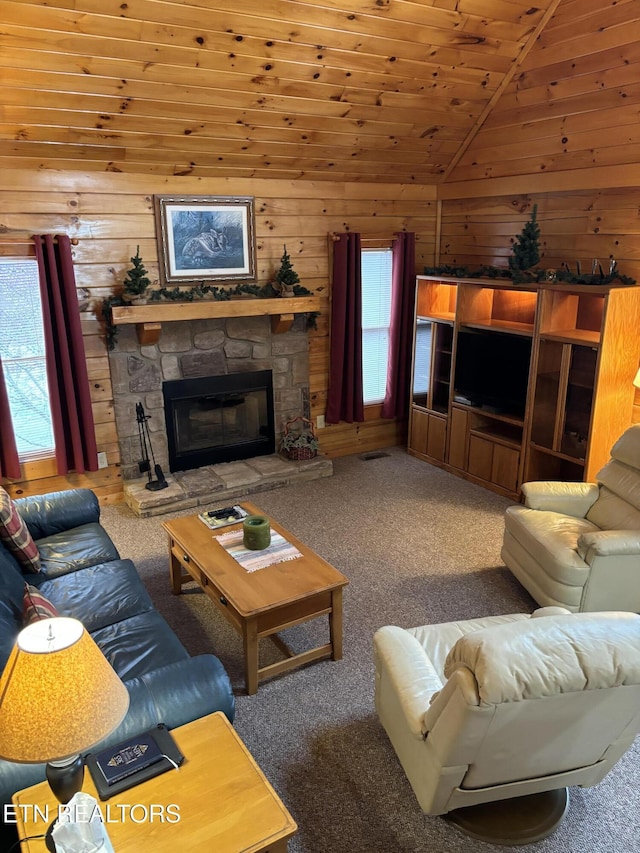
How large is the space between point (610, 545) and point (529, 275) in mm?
2270

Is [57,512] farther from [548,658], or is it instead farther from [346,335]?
[346,335]

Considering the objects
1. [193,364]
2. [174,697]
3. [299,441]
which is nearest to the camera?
[174,697]

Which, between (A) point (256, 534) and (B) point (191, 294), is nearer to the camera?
(A) point (256, 534)

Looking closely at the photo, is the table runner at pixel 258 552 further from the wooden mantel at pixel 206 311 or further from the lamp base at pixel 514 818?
the wooden mantel at pixel 206 311

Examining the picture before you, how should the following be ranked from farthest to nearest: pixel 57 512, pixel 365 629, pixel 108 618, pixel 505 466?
1. pixel 505 466
2. pixel 57 512
3. pixel 365 629
4. pixel 108 618

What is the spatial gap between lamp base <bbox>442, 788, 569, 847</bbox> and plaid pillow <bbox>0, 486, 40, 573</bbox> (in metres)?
2.08

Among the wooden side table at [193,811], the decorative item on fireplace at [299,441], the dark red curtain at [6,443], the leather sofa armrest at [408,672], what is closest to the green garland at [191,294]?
the dark red curtain at [6,443]

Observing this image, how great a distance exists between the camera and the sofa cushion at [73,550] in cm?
300

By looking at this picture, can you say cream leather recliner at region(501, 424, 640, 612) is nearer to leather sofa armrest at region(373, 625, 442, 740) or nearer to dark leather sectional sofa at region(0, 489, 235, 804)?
leather sofa armrest at region(373, 625, 442, 740)

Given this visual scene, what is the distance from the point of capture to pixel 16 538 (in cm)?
281

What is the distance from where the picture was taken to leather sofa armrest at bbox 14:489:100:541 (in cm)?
327

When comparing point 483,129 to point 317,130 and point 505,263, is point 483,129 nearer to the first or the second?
point 505,263

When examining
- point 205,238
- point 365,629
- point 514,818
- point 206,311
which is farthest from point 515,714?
point 205,238

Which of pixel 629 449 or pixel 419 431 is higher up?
pixel 629 449
